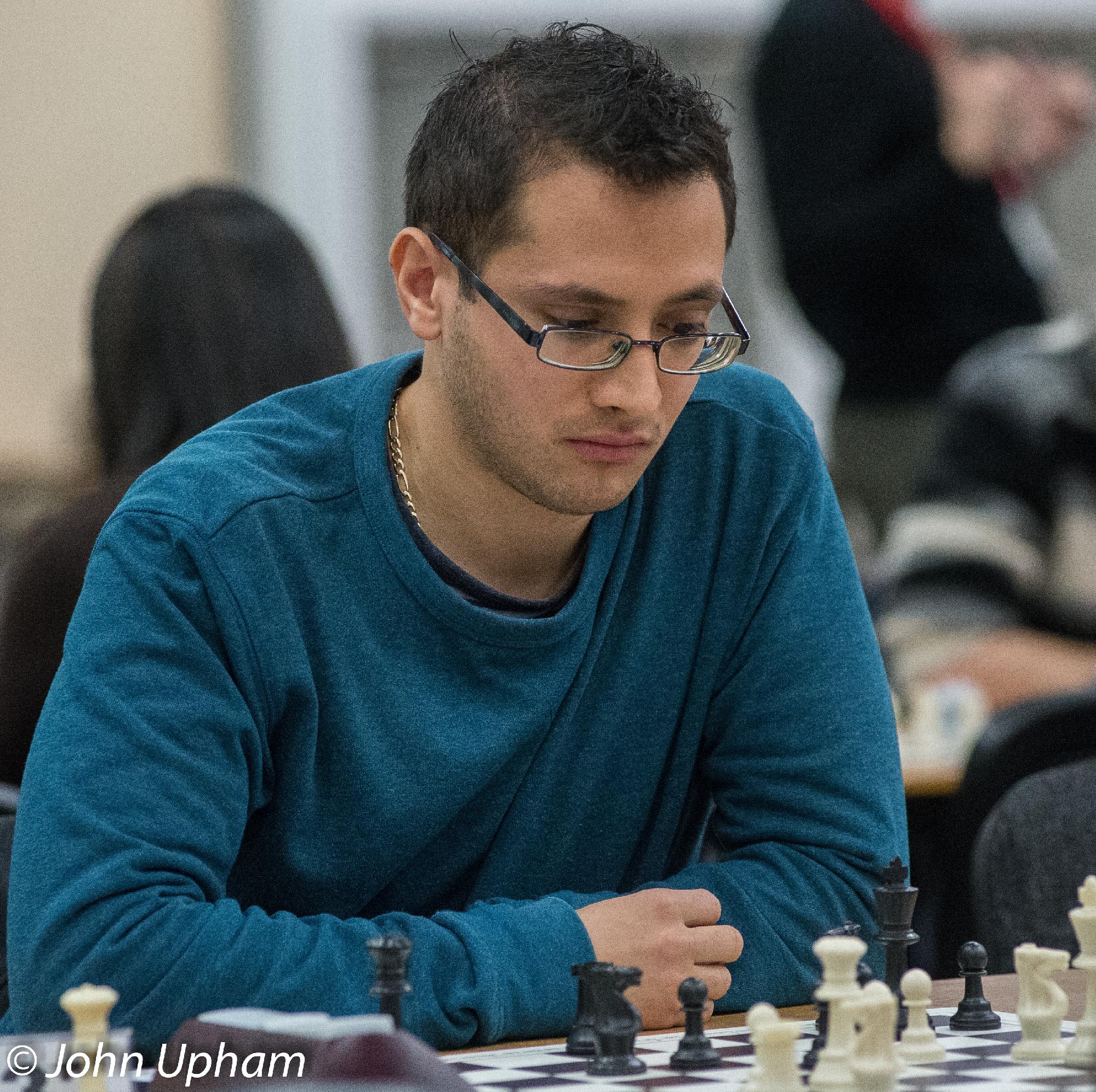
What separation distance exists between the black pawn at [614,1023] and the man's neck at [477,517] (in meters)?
0.52

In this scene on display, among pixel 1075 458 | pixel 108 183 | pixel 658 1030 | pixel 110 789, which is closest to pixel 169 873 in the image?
pixel 110 789

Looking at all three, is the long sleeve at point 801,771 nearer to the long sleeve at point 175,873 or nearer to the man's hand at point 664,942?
the man's hand at point 664,942

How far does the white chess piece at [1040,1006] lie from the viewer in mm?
1328

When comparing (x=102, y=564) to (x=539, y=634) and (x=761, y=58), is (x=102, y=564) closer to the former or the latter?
(x=539, y=634)

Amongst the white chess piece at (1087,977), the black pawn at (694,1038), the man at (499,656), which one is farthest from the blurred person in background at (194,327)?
the white chess piece at (1087,977)

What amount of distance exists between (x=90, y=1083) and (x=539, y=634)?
2.13ft

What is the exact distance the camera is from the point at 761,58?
187 inches

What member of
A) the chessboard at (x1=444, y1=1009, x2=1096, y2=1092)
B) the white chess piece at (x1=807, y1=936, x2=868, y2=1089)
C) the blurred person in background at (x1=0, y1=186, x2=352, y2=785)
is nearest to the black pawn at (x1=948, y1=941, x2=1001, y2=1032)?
the chessboard at (x1=444, y1=1009, x2=1096, y2=1092)

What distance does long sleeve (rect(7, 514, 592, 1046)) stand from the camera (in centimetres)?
144

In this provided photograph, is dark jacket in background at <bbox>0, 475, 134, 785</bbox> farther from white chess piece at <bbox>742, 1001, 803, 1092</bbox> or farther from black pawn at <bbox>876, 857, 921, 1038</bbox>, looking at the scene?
white chess piece at <bbox>742, 1001, 803, 1092</bbox>

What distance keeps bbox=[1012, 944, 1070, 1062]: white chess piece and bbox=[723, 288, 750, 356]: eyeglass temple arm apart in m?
0.61

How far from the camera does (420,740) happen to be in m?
1.67

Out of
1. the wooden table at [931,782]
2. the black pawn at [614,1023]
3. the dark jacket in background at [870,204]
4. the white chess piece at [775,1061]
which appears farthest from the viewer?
the dark jacket in background at [870,204]

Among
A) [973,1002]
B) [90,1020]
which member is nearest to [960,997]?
[973,1002]
